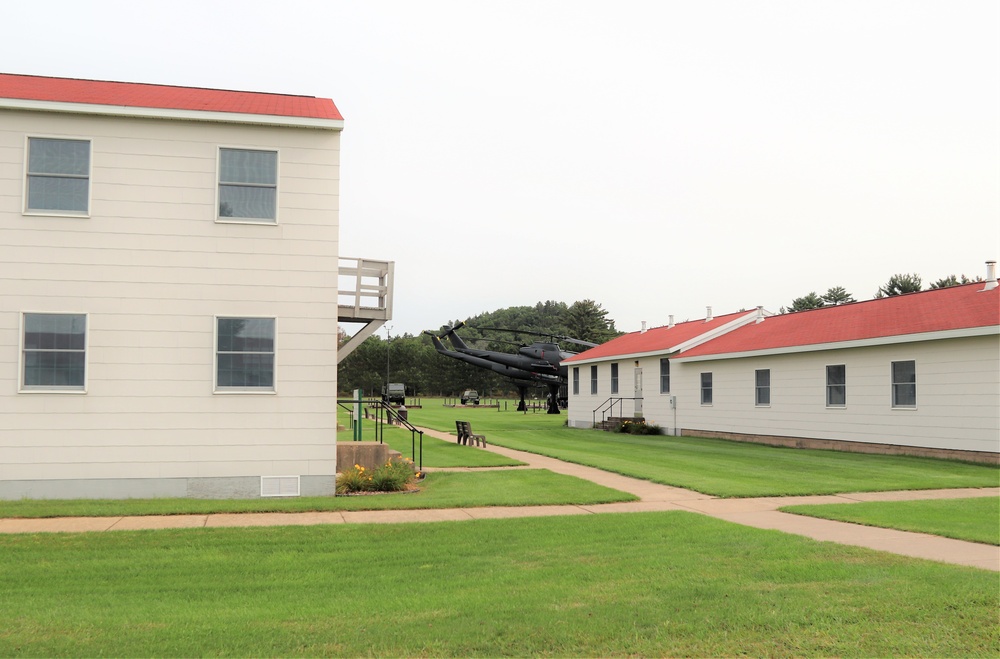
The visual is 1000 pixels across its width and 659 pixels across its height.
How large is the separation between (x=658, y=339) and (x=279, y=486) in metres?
26.0

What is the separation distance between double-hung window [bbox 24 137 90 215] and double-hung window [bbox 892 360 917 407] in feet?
64.1

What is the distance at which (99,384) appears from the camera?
13.0 meters

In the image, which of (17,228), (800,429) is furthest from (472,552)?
(800,429)

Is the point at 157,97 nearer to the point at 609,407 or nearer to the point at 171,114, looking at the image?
the point at 171,114

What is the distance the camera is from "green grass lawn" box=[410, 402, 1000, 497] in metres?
15.1

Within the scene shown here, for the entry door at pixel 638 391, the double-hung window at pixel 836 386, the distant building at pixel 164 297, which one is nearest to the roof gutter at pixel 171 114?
the distant building at pixel 164 297

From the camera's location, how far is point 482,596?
702cm

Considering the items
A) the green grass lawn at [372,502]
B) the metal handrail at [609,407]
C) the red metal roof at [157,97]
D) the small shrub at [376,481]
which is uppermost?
the red metal roof at [157,97]

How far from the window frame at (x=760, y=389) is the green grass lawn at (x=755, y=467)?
1.59 metres

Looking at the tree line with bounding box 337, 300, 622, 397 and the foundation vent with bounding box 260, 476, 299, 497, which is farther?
the tree line with bounding box 337, 300, 622, 397

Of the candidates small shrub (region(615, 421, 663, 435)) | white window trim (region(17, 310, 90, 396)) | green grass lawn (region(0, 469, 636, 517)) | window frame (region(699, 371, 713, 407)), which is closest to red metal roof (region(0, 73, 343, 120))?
white window trim (region(17, 310, 90, 396))

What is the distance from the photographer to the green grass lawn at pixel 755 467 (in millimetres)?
15078

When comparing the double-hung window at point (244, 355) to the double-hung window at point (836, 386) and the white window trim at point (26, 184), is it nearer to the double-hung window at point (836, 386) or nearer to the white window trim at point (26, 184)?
the white window trim at point (26, 184)

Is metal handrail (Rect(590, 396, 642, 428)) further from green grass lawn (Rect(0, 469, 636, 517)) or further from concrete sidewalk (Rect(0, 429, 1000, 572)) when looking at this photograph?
concrete sidewalk (Rect(0, 429, 1000, 572))
